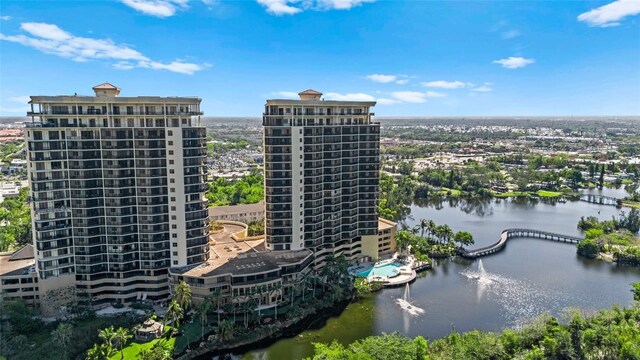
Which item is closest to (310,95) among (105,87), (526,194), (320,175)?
(320,175)

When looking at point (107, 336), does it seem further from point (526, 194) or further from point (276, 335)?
point (526, 194)

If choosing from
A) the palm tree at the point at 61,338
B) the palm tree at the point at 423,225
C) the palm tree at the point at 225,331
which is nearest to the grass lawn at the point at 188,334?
the palm tree at the point at 225,331

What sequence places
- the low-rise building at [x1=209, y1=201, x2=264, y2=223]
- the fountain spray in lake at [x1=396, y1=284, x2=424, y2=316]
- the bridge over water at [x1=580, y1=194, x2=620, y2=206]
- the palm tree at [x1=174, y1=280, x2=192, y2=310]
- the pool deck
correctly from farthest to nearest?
the bridge over water at [x1=580, y1=194, x2=620, y2=206] → the low-rise building at [x1=209, y1=201, x2=264, y2=223] → the pool deck → the fountain spray in lake at [x1=396, y1=284, x2=424, y2=316] → the palm tree at [x1=174, y1=280, x2=192, y2=310]

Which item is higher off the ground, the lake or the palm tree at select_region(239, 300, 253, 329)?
the palm tree at select_region(239, 300, 253, 329)

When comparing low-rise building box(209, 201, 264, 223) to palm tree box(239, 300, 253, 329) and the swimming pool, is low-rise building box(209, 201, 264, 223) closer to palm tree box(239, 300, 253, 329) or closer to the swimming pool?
the swimming pool

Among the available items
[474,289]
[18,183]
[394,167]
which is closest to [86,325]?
[474,289]

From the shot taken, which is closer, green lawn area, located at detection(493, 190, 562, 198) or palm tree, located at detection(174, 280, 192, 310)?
palm tree, located at detection(174, 280, 192, 310)

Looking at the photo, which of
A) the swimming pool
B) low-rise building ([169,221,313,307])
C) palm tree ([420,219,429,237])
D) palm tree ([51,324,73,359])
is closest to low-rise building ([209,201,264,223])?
low-rise building ([169,221,313,307])
